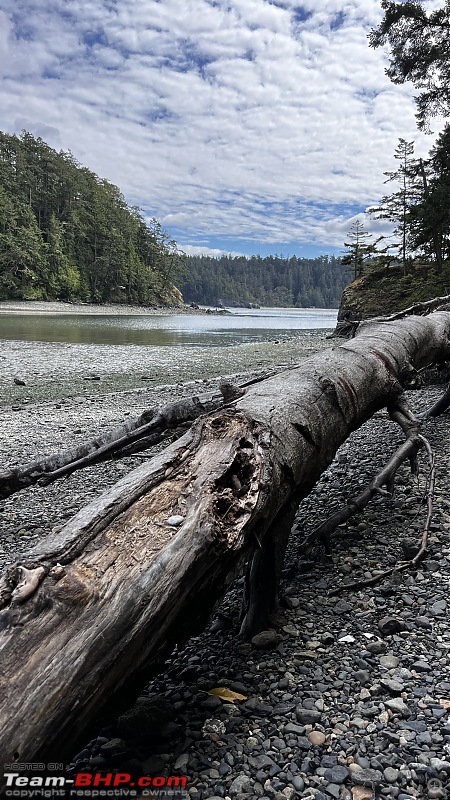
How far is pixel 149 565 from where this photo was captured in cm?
160

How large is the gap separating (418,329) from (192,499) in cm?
403

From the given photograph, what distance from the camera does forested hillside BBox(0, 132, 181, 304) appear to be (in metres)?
58.1

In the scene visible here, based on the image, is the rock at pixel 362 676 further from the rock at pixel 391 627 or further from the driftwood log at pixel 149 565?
the driftwood log at pixel 149 565

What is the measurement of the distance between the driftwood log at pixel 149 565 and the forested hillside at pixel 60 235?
196ft

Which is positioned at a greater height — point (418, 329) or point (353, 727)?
point (418, 329)

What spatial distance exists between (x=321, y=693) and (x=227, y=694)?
0.37 m

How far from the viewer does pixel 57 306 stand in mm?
Result: 56844

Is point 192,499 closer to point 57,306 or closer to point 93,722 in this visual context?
point 93,722

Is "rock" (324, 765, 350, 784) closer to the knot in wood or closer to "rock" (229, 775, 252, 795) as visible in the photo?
"rock" (229, 775, 252, 795)

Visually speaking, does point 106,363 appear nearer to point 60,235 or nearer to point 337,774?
point 337,774

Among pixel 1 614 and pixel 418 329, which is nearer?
pixel 1 614

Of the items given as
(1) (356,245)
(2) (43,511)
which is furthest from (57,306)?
(2) (43,511)

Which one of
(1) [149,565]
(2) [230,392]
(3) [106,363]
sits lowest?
(3) [106,363]

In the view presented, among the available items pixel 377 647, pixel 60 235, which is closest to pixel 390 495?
pixel 377 647
